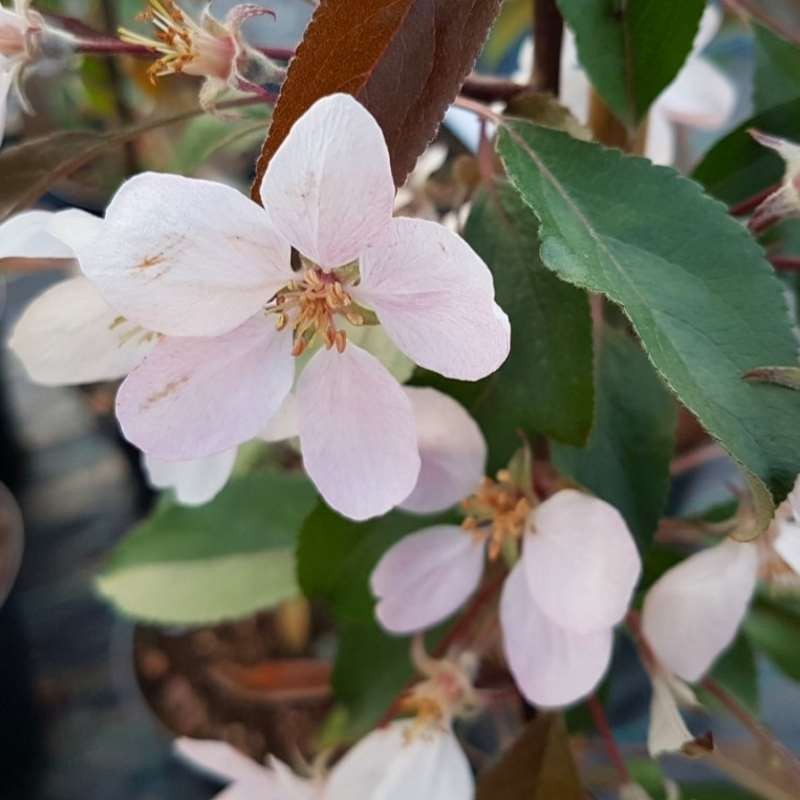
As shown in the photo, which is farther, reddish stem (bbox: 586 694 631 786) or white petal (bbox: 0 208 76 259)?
reddish stem (bbox: 586 694 631 786)

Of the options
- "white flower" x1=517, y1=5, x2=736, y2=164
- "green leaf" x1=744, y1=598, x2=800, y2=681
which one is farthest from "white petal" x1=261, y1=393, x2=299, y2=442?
"green leaf" x1=744, y1=598, x2=800, y2=681

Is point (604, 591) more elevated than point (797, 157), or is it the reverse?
point (797, 157)

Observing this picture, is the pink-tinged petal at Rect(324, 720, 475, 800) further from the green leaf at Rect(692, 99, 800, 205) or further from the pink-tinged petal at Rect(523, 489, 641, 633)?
the green leaf at Rect(692, 99, 800, 205)

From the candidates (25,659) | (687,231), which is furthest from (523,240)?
(25,659)

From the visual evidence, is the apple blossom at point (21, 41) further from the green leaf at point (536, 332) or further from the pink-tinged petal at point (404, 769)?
the pink-tinged petal at point (404, 769)

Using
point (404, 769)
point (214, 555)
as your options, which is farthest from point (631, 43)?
point (214, 555)

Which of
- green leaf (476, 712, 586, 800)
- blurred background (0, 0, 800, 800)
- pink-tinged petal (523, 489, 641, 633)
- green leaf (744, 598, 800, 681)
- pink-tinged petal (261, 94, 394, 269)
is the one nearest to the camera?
pink-tinged petal (261, 94, 394, 269)

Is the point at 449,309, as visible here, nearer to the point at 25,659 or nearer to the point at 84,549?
the point at 25,659
